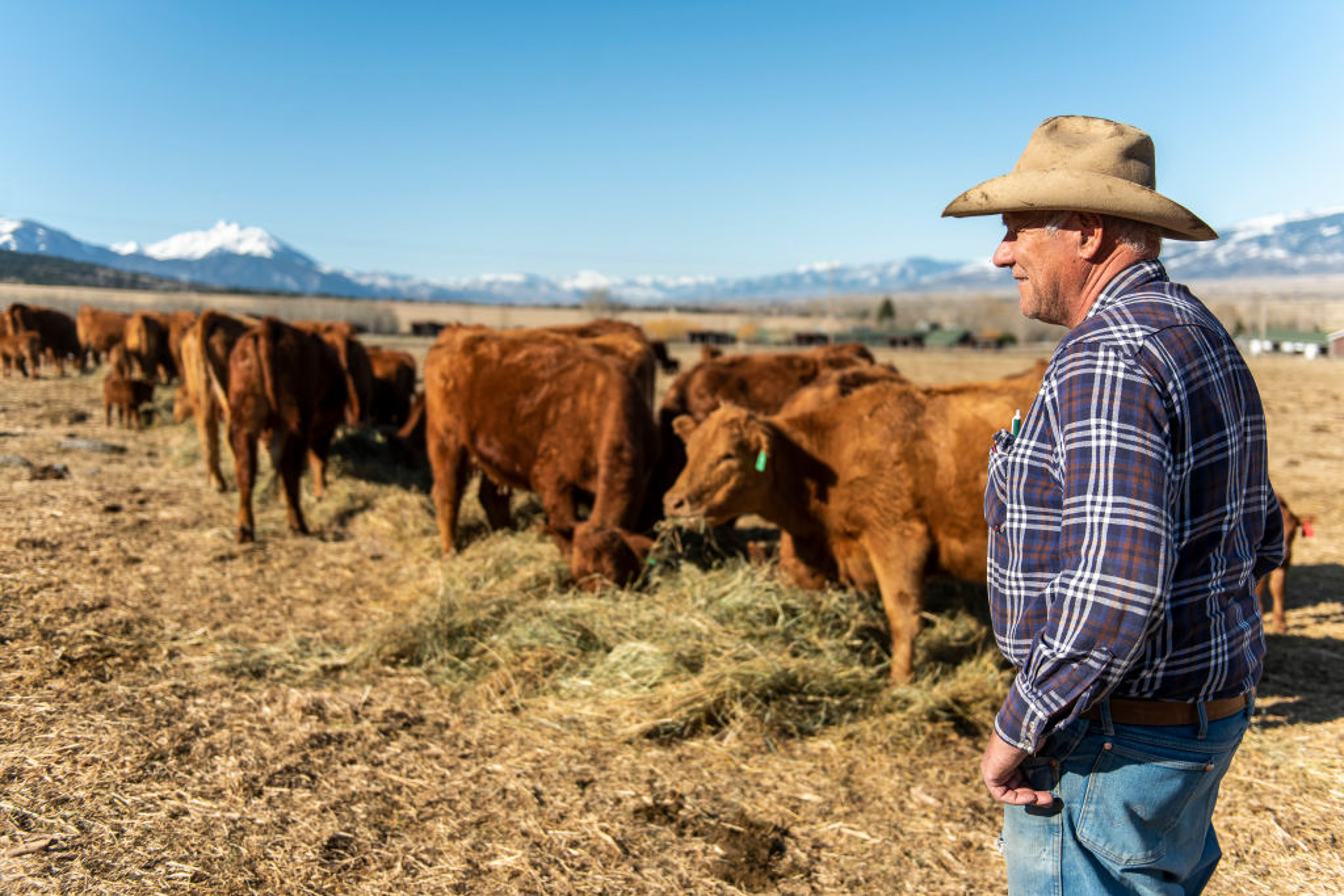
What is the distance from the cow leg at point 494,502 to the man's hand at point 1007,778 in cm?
779

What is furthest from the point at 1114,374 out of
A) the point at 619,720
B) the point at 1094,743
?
the point at 619,720

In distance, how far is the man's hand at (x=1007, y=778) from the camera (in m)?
1.86

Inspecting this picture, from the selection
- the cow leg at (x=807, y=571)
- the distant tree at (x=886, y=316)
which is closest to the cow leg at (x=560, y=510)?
the cow leg at (x=807, y=571)

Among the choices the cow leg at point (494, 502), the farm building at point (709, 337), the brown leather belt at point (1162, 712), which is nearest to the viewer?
the brown leather belt at point (1162, 712)

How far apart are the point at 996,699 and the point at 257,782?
14.2 ft

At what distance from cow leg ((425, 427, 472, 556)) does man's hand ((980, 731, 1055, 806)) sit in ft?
23.6

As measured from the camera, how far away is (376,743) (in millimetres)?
4820

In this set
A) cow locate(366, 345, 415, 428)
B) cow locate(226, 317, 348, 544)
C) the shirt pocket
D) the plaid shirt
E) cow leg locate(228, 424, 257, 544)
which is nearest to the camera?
the plaid shirt

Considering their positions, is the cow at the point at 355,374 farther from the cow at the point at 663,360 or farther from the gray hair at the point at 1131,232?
the gray hair at the point at 1131,232

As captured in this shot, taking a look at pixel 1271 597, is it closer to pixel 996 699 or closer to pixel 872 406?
pixel 996 699

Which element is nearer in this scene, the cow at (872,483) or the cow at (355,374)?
the cow at (872,483)

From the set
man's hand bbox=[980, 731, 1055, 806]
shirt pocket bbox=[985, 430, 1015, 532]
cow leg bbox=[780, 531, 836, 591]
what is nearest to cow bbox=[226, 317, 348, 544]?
cow leg bbox=[780, 531, 836, 591]

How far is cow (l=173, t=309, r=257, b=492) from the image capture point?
984cm

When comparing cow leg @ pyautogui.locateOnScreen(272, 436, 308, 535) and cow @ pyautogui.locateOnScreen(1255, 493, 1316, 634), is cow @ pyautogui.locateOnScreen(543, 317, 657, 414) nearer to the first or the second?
cow leg @ pyautogui.locateOnScreen(272, 436, 308, 535)
